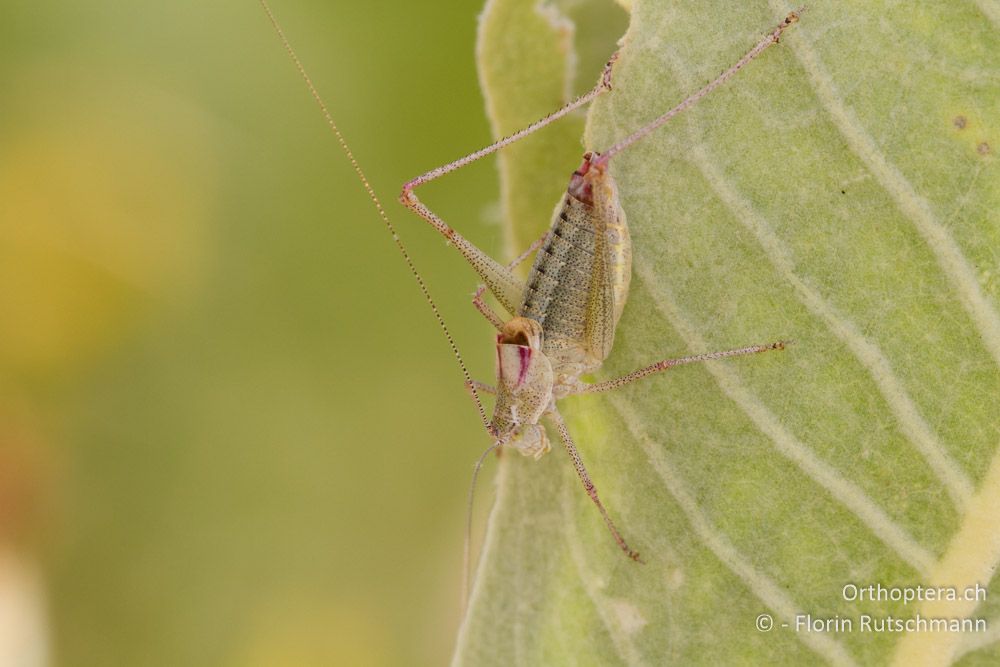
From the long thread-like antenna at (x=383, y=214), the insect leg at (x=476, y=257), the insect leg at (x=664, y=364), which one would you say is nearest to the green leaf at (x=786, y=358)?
the insect leg at (x=664, y=364)

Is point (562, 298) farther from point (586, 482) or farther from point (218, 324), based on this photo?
point (218, 324)

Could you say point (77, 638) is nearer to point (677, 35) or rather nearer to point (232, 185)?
point (232, 185)

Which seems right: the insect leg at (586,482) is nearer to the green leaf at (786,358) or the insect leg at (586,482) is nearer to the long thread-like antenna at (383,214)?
the green leaf at (786,358)

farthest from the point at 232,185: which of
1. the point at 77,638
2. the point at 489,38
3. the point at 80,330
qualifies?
the point at 77,638

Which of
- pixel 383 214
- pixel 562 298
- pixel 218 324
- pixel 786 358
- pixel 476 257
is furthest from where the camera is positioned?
pixel 218 324

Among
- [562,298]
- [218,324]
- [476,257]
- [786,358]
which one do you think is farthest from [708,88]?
[218,324]

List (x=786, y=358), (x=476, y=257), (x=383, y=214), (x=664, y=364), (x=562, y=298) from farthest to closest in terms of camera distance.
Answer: (x=476, y=257) < (x=562, y=298) < (x=383, y=214) < (x=664, y=364) < (x=786, y=358)
